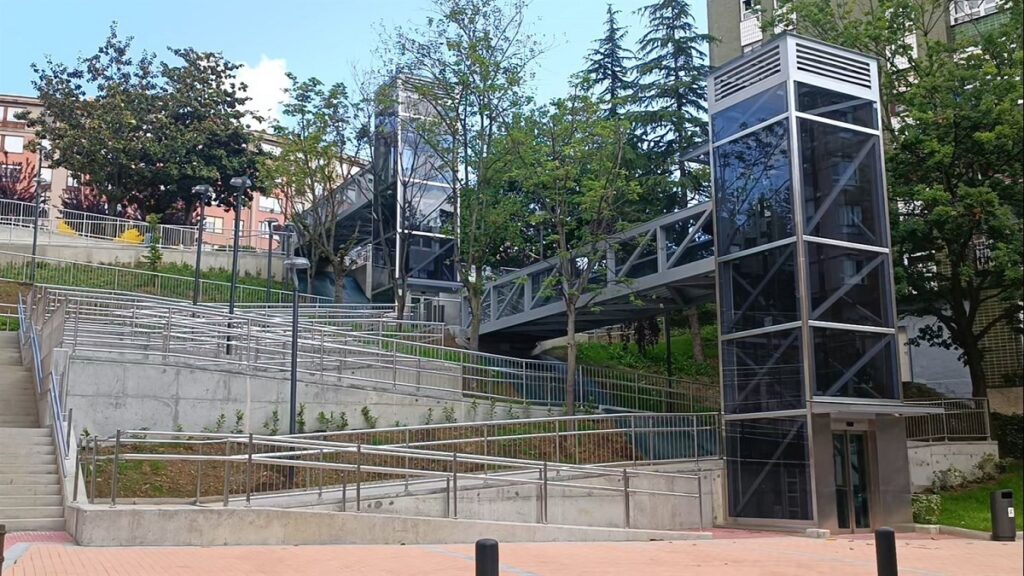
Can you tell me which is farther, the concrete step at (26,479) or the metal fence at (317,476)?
the concrete step at (26,479)

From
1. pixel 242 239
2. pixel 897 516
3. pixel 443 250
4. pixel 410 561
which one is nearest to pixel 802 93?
pixel 897 516

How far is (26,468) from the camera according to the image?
15328 mm

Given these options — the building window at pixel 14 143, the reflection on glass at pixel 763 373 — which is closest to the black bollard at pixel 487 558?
the reflection on glass at pixel 763 373

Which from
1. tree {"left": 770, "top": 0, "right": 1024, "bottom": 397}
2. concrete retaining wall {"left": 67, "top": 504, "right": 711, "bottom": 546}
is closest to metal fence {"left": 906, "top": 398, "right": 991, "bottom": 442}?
tree {"left": 770, "top": 0, "right": 1024, "bottom": 397}

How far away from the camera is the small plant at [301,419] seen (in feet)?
65.9

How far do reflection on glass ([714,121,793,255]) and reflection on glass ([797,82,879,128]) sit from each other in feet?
2.59

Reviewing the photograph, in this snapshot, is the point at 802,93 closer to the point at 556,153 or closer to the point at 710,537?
the point at 556,153

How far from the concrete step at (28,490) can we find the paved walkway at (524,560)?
311cm

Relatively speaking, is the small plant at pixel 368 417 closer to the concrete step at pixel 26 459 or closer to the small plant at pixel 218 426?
the small plant at pixel 218 426

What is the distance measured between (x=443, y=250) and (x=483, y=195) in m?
12.0

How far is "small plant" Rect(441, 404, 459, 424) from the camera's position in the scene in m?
21.9

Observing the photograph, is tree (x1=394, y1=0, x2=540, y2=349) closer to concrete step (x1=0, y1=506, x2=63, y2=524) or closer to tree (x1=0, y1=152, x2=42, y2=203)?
concrete step (x1=0, y1=506, x2=63, y2=524)

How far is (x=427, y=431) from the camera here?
20.0 m

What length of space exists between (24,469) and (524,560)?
889cm
